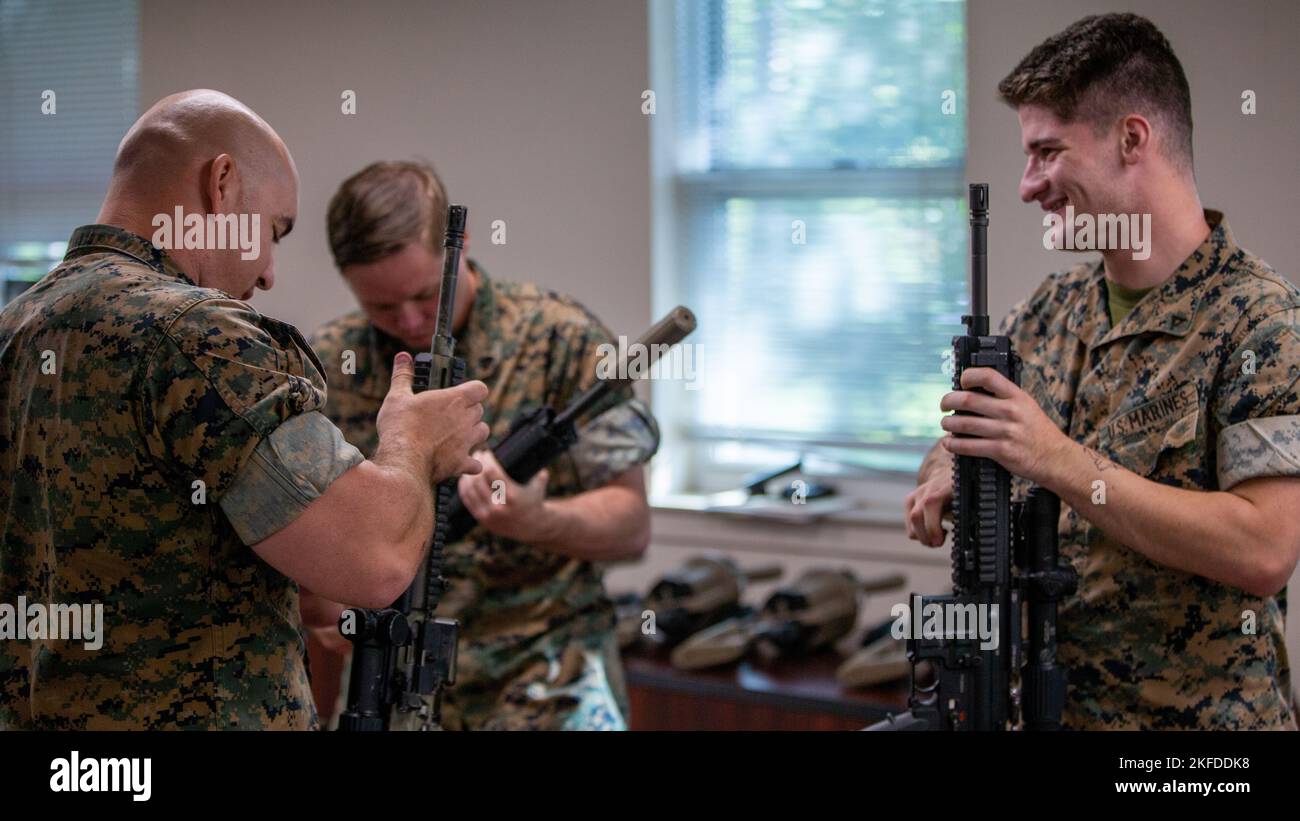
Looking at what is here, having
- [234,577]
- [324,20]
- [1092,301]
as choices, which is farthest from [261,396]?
[324,20]

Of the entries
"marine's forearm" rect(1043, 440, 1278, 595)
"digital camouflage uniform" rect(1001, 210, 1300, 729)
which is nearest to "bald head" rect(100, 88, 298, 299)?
"marine's forearm" rect(1043, 440, 1278, 595)

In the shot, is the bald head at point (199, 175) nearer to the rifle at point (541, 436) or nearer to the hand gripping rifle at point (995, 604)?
the rifle at point (541, 436)

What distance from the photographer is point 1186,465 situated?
163cm

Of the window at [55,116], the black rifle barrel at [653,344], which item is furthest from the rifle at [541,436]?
the window at [55,116]

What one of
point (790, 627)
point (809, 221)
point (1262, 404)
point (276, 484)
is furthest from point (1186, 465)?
point (809, 221)

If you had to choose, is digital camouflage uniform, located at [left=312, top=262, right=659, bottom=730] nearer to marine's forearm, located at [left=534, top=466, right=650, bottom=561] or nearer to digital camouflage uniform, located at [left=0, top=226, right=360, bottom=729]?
marine's forearm, located at [left=534, top=466, right=650, bottom=561]

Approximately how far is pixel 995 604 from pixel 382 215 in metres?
1.14

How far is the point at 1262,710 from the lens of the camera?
163 cm

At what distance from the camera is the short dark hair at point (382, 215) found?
2.03 meters

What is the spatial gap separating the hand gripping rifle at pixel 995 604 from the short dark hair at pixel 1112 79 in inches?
9.9

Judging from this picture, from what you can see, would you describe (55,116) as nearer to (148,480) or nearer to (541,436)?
(541,436)

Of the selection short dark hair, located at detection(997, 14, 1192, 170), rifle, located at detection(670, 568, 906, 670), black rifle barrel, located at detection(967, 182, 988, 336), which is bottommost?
rifle, located at detection(670, 568, 906, 670)

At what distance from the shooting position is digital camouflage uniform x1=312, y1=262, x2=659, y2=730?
2.09 metres

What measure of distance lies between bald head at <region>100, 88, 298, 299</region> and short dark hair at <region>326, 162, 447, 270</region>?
22.1 inches
